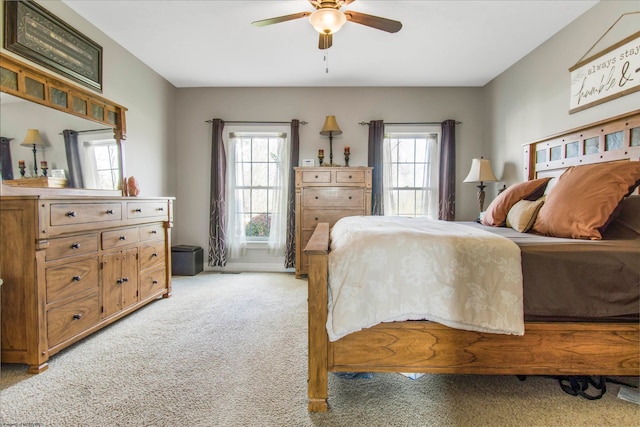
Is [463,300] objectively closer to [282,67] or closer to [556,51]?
[556,51]

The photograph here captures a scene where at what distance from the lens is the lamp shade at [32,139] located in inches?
81.2

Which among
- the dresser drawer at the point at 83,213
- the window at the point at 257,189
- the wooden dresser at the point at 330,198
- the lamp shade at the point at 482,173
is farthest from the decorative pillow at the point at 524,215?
the dresser drawer at the point at 83,213

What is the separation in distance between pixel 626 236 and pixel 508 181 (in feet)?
7.19

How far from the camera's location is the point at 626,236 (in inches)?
63.3

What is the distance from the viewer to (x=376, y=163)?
414cm

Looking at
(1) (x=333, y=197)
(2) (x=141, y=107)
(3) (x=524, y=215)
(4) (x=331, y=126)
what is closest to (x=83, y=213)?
(2) (x=141, y=107)

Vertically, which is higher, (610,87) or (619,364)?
(610,87)

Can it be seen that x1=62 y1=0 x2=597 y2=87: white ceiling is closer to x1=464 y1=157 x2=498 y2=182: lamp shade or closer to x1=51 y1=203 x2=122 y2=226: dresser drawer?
x1=464 y1=157 x2=498 y2=182: lamp shade

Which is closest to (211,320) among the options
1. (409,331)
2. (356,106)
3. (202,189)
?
(409,331)

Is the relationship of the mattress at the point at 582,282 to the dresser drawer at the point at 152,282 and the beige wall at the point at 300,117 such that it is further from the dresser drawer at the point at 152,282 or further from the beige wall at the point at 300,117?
the dresser drawer at the point at 152,282

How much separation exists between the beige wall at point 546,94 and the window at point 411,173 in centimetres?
79

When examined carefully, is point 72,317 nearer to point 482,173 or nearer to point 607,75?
point 482,173

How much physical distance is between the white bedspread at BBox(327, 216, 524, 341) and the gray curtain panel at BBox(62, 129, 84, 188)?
2458 mm

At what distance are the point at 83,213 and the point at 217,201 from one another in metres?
2.14
